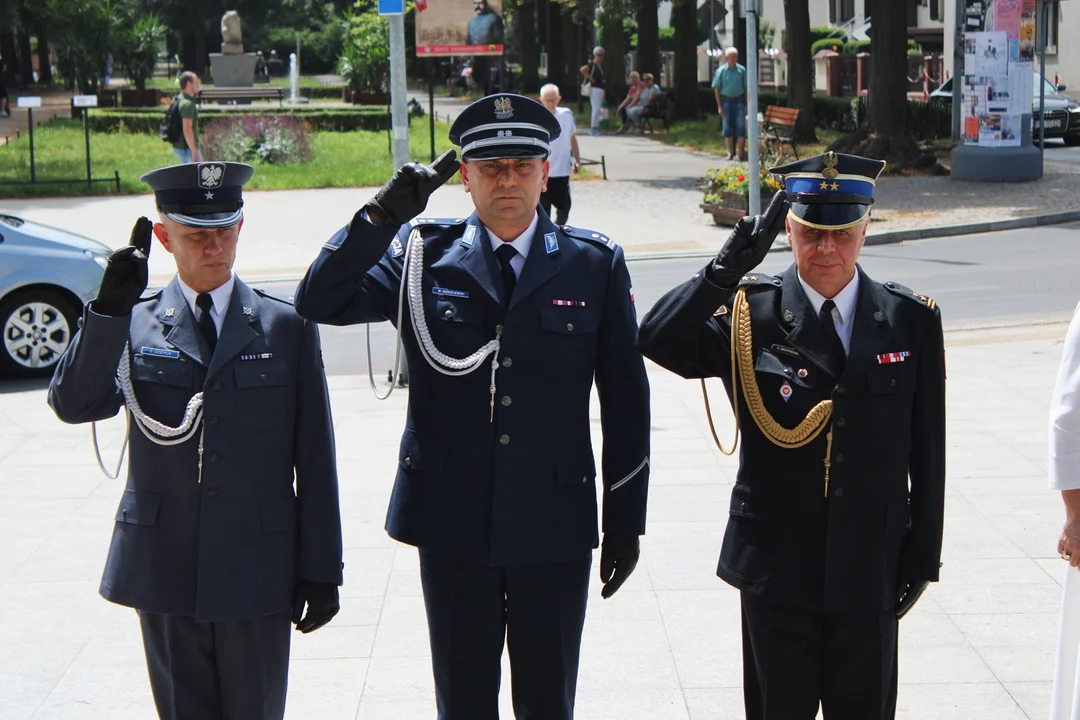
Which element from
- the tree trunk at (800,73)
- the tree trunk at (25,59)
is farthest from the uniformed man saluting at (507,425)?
the tree trunk at (25,59)

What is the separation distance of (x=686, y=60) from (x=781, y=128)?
12.3 m

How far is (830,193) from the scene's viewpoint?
3.96m

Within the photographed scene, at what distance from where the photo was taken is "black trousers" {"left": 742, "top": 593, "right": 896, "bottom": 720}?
3.97m

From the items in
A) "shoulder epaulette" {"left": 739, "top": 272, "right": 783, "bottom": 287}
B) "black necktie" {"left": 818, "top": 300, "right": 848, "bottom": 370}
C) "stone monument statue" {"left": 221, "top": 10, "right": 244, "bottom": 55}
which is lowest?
"black necktie" {"left": 818, "top": 300, "right": 848, "bottom": 370}

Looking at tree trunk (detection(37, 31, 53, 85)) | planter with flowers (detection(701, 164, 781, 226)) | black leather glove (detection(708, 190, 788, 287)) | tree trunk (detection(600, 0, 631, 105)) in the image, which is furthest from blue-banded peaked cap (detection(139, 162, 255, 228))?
tree trunk (detection(37, 31, 53, 85))

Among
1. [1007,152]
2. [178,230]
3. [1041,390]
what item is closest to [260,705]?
[178,230]

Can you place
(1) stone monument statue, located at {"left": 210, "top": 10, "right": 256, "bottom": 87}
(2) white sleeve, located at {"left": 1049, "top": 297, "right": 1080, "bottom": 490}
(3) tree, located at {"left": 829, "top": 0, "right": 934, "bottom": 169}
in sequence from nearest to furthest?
(2) white sleeve, located at {"left": 1049, "top": 297, "right": 1080, "bottom": 490}, (3) tree, located at {"left": 829, "top": 0, "right": 934, "bottom": 169}, (1) stone monument statue, located at {"left": 210, "top": 10, "right": 256, "bottom": 87}

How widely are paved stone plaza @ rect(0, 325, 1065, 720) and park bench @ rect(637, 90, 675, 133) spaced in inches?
1184

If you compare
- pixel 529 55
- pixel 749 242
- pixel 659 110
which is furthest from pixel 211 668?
pixel 529 55

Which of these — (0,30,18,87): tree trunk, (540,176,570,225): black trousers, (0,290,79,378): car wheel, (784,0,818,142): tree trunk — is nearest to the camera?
(0,290,79,378): car wheel

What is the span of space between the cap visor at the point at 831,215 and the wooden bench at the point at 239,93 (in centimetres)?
4332

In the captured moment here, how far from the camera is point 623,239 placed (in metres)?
19.1

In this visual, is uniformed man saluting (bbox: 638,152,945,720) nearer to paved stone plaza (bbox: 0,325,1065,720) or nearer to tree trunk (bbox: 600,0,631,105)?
paved stone plaza (bbox: 0,325,1065,720)

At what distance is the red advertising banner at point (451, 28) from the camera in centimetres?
2552
